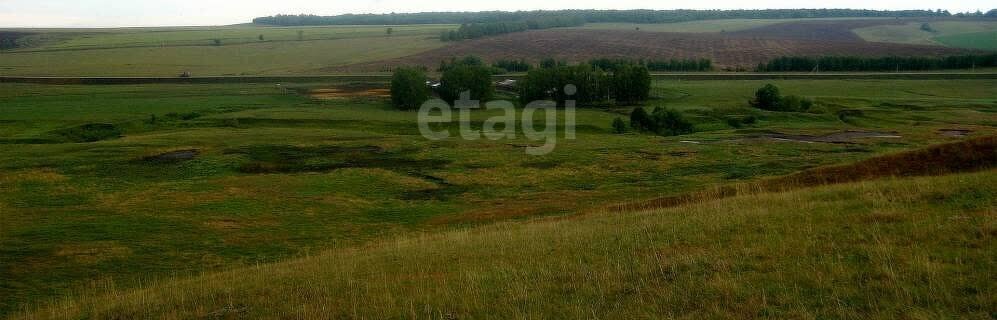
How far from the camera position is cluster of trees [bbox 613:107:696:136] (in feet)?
230

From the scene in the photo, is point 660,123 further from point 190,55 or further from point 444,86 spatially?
point 190,55

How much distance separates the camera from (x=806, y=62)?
124438 mm

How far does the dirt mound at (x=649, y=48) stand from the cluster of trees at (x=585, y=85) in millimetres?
44015

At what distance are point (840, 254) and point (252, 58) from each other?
520ft

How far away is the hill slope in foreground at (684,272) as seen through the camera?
1071cm

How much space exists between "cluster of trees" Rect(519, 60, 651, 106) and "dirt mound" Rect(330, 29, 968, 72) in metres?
44.0

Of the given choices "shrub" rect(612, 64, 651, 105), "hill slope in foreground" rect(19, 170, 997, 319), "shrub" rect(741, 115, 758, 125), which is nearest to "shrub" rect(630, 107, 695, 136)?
"shrub" rect(741, 115, 758, 125)

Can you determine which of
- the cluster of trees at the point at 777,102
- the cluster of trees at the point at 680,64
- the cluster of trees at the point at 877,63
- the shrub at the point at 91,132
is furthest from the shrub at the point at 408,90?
the cluster of trees at the point at 877,63

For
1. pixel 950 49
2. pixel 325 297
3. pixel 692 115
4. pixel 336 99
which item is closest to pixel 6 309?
pixel 325 297

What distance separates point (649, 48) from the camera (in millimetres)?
150750

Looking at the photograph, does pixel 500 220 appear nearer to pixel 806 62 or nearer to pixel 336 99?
pixel 336 99

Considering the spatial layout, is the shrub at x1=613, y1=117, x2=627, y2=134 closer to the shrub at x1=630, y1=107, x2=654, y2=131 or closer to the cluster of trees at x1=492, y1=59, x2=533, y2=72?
the shrub at x1=630, y1=107, x2=654, y2=131

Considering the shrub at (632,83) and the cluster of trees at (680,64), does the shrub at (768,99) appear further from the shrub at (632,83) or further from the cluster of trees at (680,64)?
the cluster of trees at (680,64)

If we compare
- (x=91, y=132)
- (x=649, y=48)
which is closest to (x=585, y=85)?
(x=91, y=132)
